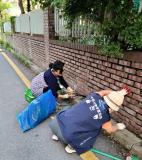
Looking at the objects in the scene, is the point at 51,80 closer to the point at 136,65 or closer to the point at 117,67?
the point at 117,67

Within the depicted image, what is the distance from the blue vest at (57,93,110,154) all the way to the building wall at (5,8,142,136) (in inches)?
22.6

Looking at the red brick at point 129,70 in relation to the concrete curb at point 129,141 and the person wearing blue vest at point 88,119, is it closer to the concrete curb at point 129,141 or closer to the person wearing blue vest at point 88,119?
the person wearing blue vest at point 88,119

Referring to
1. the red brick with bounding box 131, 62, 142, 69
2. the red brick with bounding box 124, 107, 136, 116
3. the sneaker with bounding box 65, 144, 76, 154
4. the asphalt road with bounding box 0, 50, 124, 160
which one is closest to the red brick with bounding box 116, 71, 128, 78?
the red brick with bounding box 131, 62, 142, 69

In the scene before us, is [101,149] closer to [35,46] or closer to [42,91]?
[42,91]

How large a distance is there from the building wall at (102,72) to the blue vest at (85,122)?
57 cm

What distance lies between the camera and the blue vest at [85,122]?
3.57 m

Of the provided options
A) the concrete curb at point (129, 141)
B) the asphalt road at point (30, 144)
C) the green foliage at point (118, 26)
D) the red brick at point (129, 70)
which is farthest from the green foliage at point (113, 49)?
the asphalt road at point (30, 144)

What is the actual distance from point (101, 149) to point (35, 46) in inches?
276

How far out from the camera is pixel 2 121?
5066 millimetres

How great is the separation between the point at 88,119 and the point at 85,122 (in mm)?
57

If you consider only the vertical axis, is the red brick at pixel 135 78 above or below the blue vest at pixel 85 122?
above

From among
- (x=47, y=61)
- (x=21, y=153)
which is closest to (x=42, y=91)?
(x=21, y=153)

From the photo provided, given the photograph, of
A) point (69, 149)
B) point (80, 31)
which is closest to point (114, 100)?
point (69, 149)

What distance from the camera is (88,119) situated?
3.56 m
